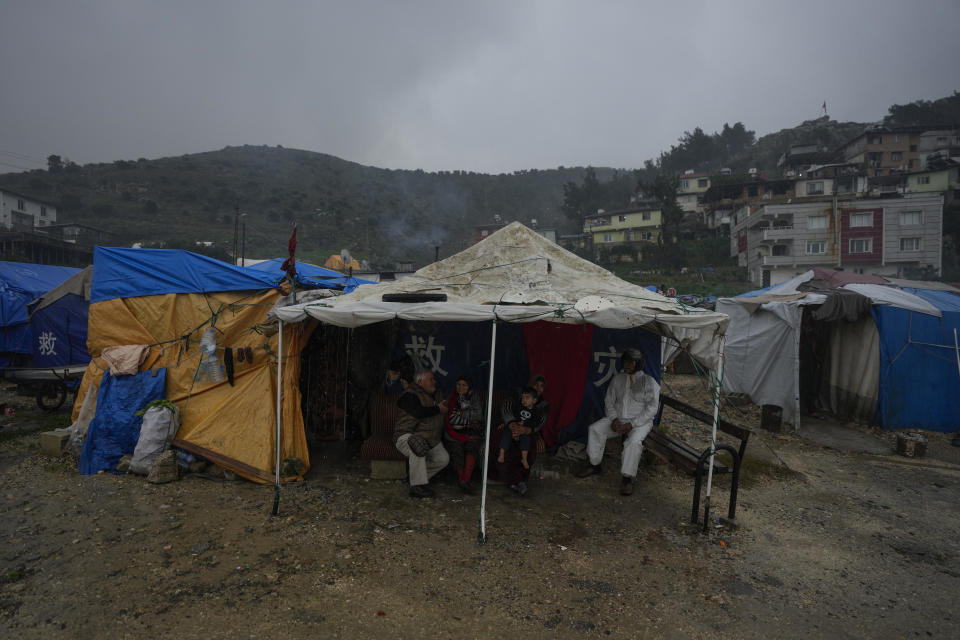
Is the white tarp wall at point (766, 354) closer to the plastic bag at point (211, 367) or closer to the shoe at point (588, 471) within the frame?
the shoe at point (588, 471)

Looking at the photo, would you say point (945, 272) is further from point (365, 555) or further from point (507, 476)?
point (365, 555)

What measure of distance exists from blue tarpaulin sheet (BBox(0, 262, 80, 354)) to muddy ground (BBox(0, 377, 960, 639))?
301 inches

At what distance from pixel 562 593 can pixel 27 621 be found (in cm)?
403

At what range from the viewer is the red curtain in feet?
22.8

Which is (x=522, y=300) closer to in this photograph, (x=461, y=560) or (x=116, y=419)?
(x=461, y=560)

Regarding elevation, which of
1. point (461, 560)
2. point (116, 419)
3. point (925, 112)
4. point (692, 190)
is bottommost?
point (461, 560)

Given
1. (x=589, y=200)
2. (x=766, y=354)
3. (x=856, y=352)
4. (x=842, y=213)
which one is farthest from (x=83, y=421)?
(x=589, y=200)

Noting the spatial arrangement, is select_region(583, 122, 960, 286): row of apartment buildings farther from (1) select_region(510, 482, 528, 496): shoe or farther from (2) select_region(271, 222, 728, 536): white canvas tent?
(1) select_region(510, 482, 528, 496): shoe

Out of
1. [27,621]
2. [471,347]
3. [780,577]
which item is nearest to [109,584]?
[27,621]

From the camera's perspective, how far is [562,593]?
12.6ft

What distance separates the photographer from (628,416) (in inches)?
243

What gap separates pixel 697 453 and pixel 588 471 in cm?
145

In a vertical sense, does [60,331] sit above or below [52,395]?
Result: above

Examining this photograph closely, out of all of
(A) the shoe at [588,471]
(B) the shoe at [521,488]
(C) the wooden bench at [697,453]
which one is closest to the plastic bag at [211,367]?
(B) the shoe at [521,488]
